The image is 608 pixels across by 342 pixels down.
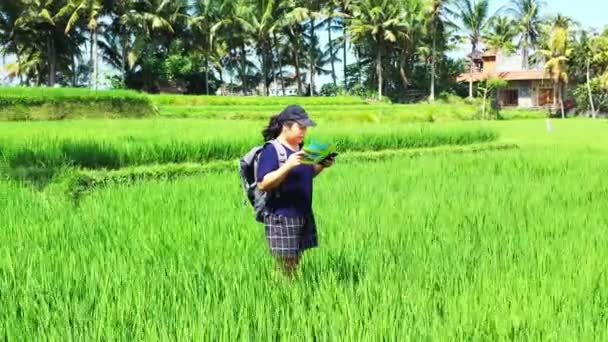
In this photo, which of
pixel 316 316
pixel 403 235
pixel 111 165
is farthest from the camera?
pixel 111 165

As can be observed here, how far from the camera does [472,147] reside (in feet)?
39.0

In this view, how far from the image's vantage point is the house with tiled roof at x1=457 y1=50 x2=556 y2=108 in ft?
113

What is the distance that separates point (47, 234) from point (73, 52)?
29.2 meters

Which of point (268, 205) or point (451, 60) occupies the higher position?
point (451, 60)

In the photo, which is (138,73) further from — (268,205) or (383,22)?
(268,205)

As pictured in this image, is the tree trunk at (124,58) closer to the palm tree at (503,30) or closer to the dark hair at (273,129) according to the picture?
the palm tree at (503,30)

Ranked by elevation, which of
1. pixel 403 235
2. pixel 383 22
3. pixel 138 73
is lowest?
pixel 403 235

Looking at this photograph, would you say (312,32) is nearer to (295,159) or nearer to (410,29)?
(410,29)

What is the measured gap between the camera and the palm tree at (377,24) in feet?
100

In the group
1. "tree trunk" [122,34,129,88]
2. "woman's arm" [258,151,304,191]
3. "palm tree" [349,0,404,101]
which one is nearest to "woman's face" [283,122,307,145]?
"woman's arm" [258,151,304,191]

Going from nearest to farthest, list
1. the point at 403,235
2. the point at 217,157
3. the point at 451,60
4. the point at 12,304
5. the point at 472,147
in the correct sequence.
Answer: the point at 12,304 < the point at 403,235 < the point at 217,157 < the point at 472,147 < the point at 451,60

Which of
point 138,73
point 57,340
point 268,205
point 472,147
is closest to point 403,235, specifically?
point 268,205

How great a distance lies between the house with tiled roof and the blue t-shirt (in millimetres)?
32688

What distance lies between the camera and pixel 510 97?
118 feet
